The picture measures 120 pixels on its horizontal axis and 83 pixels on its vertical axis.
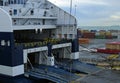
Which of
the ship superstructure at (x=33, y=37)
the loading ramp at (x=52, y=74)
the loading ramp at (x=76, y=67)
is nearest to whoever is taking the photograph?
the ship superstructure at (x=33, y=37)

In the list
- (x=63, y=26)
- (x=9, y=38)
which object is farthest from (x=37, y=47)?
(x=63, y=26)

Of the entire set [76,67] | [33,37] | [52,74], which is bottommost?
[76,67]

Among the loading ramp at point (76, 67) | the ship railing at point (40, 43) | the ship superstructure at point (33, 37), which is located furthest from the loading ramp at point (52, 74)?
the ship railing at point (40, 43)

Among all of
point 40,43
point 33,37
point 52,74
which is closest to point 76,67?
point 40,43

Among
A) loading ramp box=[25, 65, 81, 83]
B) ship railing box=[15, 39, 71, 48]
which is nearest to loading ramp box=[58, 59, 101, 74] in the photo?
loading ramp box=[25, 65, 81, 83]

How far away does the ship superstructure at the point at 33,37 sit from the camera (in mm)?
24828

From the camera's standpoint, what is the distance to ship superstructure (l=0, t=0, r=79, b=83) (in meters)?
24.8

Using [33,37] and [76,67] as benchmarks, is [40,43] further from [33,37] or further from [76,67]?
[33,37]

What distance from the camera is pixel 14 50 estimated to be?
2459 cm

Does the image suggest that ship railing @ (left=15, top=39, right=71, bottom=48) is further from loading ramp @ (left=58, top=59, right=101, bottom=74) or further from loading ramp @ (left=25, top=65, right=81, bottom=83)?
loading ramp @ (left=58, top=59, right=101, bottom=74)

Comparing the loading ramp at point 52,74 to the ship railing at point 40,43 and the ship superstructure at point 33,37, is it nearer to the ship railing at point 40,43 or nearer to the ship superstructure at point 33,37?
the ship superstructure at point 33,37

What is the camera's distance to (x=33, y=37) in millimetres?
38688

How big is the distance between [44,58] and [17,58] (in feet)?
20.2

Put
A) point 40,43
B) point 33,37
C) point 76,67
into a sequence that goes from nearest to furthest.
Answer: point 40,43 → point 76,67 → point 33,37
